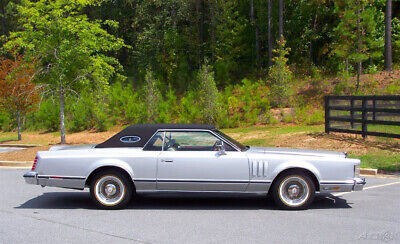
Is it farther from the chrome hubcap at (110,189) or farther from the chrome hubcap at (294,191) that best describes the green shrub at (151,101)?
the chrome hubcap at (294,191)

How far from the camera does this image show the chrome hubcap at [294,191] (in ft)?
22.7

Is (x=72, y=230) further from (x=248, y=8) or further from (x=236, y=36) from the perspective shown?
(x=248, y=8)

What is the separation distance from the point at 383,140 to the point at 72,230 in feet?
36.9

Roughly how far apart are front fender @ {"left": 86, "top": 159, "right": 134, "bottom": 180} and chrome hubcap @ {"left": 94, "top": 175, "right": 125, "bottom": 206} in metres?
0.22

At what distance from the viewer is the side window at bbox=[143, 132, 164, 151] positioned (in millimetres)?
7164

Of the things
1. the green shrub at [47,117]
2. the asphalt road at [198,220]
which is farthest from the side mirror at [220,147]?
the green shrub at [47,117]

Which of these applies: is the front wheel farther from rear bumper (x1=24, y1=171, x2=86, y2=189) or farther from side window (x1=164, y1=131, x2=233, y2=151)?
rear bumper (x1=24, y1=171, x2=86, y2=189)

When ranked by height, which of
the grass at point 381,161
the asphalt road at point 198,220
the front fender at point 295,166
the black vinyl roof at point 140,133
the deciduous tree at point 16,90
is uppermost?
the deciduous tree at point 16,90

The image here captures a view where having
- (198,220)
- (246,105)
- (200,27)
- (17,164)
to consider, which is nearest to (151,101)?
(246,105)

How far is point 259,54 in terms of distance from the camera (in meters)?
33.8

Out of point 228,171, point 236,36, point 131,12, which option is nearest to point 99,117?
point 236,36

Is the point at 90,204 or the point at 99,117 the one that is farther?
the point at 99,117

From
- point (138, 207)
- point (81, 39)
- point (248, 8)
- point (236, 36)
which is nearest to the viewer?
point (138, 207)

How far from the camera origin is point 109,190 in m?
7.09
